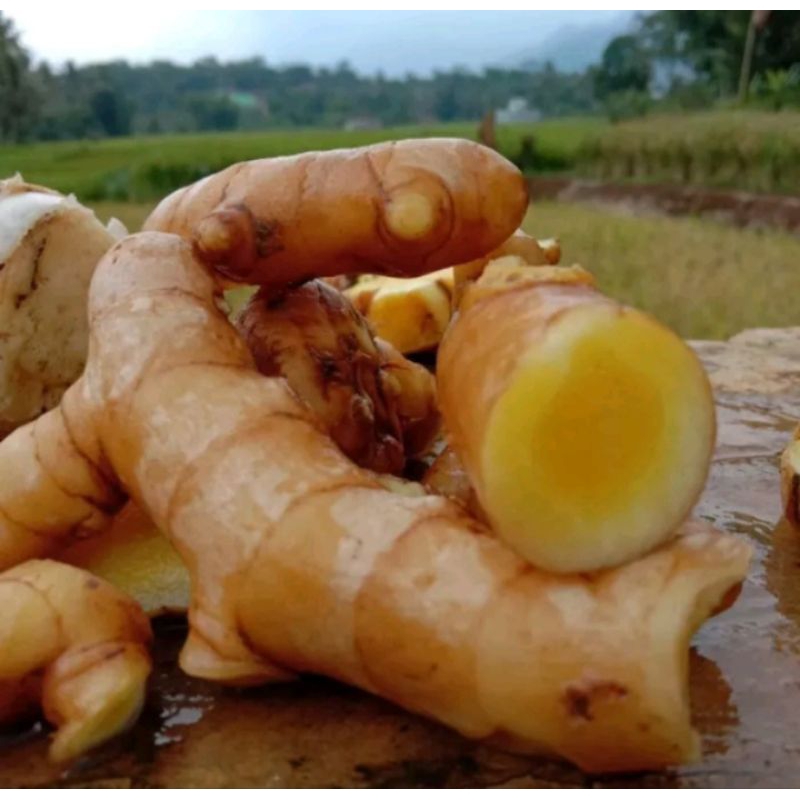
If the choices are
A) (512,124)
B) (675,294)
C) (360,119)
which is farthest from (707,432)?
(512,124)

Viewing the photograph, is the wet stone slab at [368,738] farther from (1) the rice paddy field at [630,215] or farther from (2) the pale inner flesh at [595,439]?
(1) the rice paddy field at [630,215]

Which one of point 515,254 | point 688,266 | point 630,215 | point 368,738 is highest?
point 515,254

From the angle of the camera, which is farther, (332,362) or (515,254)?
(515,254)

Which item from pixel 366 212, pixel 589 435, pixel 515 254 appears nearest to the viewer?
pixel 589 435

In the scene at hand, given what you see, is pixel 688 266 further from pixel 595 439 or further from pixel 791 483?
pixel 595 439

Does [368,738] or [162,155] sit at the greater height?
[368,738]

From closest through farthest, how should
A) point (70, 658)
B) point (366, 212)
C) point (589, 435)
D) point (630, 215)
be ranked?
point (589, 435) → point (70, 658) → point (366, 212) → point (630, 215)

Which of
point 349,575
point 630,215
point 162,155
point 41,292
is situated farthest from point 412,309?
point 162,155

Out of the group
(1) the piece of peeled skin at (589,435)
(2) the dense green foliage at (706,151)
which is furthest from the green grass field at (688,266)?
(1) the piece of peeled skin at (589,435)
